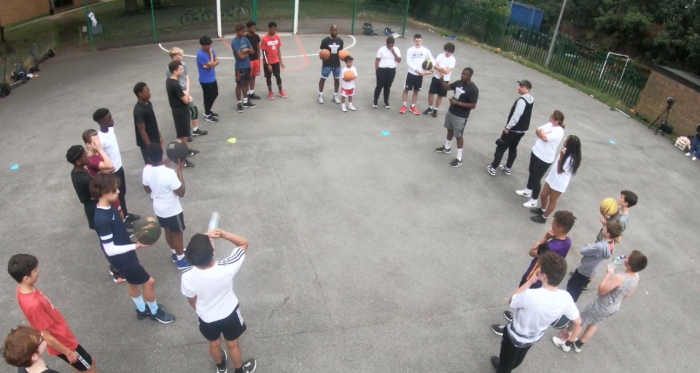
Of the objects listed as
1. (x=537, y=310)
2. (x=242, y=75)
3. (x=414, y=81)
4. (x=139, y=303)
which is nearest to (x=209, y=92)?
(x=242, y=75)

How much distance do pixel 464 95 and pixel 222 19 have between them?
13.1 metres

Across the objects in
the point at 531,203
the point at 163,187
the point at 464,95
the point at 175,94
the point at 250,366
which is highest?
the point at 464,95

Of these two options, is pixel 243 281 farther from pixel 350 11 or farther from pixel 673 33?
pixel 673 33

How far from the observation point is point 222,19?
17.6m

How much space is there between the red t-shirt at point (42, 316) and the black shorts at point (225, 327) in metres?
1.15

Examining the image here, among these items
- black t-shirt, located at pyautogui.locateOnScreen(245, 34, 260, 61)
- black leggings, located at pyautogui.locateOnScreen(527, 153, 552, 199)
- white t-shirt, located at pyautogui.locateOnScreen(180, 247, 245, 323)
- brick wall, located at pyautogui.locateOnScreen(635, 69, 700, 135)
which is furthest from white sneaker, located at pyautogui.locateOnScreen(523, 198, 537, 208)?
brick wall, located at pyautogui.locateOnScreen(635, 69, 700, 135)

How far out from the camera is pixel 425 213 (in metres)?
7.28

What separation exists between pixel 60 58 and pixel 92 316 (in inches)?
515

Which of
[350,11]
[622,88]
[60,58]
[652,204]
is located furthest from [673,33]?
[60,58]

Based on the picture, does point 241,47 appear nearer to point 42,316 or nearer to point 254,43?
point 254,43

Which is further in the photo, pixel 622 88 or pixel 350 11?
pixel 350 11

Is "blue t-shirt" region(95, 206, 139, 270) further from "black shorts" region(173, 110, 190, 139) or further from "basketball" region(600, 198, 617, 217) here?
"basketball" region(600, 198, 617, 217)

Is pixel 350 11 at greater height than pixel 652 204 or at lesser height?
greater

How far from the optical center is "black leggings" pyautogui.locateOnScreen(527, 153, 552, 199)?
721cm
